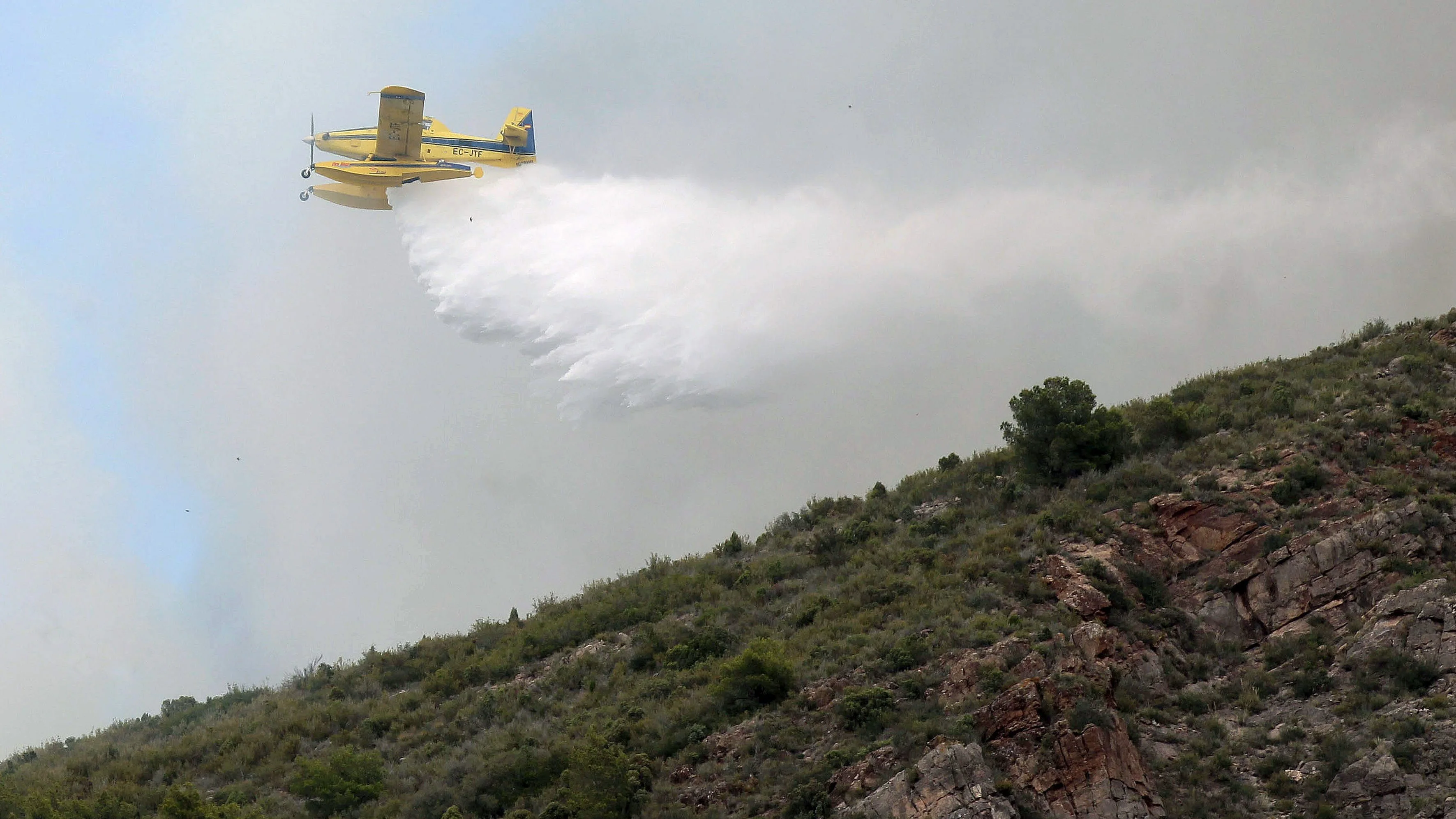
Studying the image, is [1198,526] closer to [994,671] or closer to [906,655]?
[994,671]

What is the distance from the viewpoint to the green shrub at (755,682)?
3278 cm

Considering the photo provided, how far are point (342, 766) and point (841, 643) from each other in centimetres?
1391

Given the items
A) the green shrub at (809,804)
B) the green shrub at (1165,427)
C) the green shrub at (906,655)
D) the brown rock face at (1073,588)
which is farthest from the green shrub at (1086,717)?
the green shrub at (1165,427)

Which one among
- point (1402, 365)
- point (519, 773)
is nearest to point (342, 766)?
point (519, 773)

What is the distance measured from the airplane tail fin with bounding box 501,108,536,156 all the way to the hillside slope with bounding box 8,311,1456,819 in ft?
86.8

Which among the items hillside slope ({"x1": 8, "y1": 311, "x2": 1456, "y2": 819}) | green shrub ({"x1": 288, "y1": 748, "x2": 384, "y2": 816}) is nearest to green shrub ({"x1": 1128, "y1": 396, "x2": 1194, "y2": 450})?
hillside slope ({"x1": 8, "y1": 311, "x2": 1456, "y2": 819})

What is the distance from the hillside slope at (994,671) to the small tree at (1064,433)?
3.56 ft

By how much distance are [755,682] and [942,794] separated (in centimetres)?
726

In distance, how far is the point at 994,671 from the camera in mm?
30500

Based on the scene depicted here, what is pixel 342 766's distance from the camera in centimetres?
3419

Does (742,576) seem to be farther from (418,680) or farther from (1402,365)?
(1402,365)

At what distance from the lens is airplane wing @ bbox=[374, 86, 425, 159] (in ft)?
181

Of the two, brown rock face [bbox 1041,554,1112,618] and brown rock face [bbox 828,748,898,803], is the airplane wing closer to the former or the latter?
brown rock face [bbox 1041,554,1112,618]

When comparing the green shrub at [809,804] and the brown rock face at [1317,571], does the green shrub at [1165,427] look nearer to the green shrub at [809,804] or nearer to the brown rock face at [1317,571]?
the brown rock face at [1317,571]
